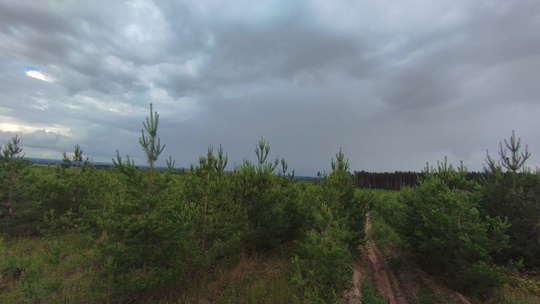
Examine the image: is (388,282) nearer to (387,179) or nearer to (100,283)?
(100,283)

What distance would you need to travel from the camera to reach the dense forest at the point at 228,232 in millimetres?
6453

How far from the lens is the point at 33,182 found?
44.9ft

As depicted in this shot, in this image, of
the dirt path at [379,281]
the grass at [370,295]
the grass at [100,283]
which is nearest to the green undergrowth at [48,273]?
the grass at [100,283]

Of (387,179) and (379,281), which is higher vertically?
(387,179)

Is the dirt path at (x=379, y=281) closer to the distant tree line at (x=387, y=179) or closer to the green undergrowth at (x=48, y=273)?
the green undergrowth at (x=48, y=273)

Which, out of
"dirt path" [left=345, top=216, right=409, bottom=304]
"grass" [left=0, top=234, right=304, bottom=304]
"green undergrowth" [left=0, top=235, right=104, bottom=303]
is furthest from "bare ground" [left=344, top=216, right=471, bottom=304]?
"green undergrowth" [left=0, top=235, right=104, bottom=303]

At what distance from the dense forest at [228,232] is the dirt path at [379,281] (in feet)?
2.65

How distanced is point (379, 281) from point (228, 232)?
6220 mm

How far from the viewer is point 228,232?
834cm

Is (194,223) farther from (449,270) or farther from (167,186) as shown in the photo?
(449,270)

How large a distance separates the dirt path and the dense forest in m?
0.81

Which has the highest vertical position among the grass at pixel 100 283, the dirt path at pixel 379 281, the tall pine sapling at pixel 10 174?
the tall pine sapling at pixel 10 174

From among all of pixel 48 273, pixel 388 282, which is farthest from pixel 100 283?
pixel 388 282

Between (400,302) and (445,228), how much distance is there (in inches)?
110
